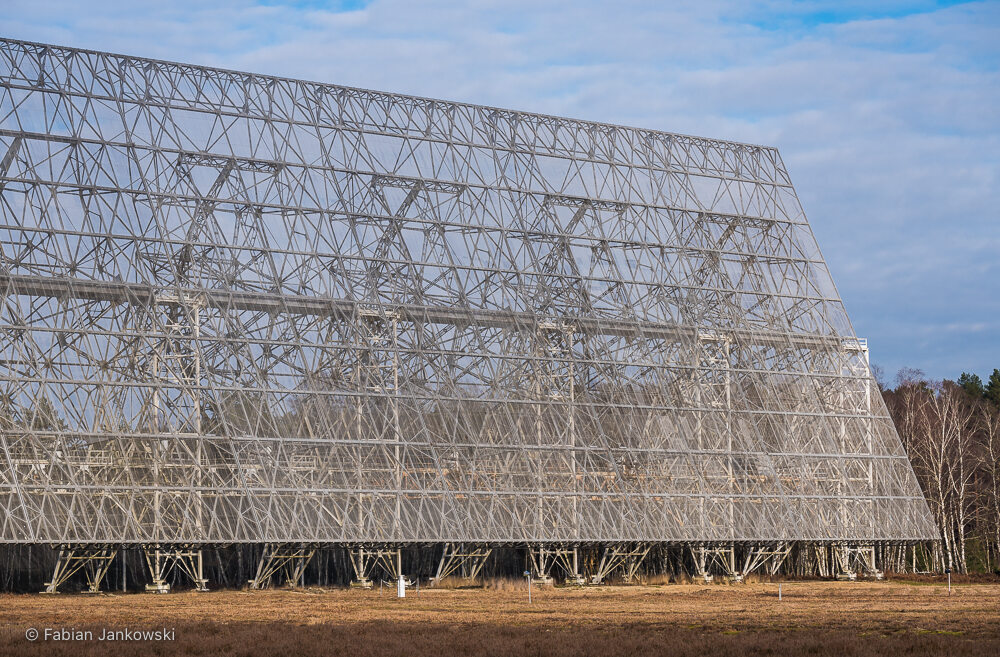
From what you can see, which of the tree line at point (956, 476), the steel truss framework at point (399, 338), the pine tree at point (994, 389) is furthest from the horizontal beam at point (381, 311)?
the pine tree at point (994, 389)

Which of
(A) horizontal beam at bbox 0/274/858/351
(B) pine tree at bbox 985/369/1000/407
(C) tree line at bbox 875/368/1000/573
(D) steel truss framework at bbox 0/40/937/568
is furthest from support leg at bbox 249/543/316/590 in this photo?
(B) pine tree at bbox 985/369/1000/407

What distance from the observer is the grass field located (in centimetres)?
2778

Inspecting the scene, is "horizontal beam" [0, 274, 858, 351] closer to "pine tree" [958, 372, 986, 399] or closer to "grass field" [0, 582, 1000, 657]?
"grass field" [0, 582, 1000, 657]

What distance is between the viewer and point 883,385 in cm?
9981

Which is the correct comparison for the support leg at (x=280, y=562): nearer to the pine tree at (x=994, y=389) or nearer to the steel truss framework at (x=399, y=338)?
the steel truss framework at (x=399, y=338)

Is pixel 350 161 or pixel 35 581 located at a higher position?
pixel 350 161

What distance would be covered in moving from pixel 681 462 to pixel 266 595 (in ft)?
69.8

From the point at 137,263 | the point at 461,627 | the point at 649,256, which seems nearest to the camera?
the point at 461,627

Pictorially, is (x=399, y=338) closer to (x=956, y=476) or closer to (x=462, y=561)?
(x=462, y=561)

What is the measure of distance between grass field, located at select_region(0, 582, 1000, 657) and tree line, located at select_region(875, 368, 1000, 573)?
1762 centimetres

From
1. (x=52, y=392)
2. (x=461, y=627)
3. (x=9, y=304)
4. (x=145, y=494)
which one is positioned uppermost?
(x=9, y=304)

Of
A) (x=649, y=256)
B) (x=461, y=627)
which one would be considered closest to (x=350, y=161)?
(x=649, y=256)

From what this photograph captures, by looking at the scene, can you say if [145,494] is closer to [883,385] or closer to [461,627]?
[461,627]

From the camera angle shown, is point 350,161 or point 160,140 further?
point 350,161
